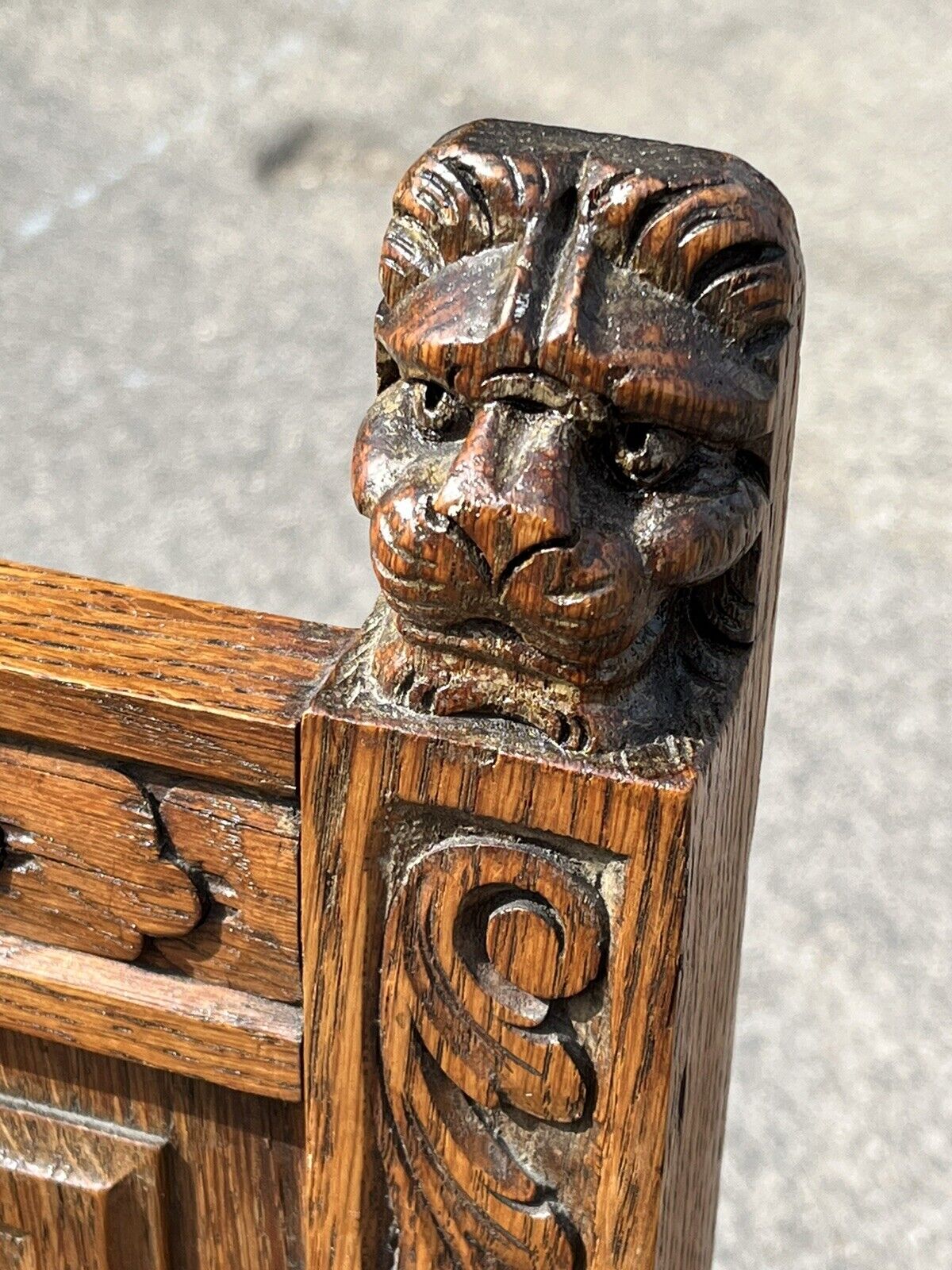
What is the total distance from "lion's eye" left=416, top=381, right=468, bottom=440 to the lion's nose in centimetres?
1

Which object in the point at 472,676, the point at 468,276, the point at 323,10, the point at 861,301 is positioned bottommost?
the point at 472,676

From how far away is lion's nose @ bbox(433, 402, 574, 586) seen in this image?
411 millimetres

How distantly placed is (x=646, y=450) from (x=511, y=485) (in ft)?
0.13

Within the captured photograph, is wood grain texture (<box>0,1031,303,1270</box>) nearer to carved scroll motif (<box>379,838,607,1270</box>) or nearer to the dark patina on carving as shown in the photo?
carved scroll motif (<box>379,838,607,1270</box>)

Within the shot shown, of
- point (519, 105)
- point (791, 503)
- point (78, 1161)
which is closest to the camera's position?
point (78, 1161)

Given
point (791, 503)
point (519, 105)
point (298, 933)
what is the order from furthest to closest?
point (519, 105), point (791, 503), point (298, 933)

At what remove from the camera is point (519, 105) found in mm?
2746

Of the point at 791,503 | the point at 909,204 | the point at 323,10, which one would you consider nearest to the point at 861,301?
the point at 909,204

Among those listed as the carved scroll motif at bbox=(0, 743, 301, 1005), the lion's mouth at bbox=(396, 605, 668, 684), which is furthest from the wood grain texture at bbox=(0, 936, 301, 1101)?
the lion's mouth at bbox=(396, 605, 668, 684)

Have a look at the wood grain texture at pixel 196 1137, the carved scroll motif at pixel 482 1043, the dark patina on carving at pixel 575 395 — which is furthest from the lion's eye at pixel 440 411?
the wood grain texture at pixel 196 1137

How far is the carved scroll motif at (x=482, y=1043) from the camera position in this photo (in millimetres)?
466

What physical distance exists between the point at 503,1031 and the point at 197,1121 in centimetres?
16

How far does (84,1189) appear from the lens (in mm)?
617

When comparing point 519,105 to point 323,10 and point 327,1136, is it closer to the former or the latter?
point 323,10
